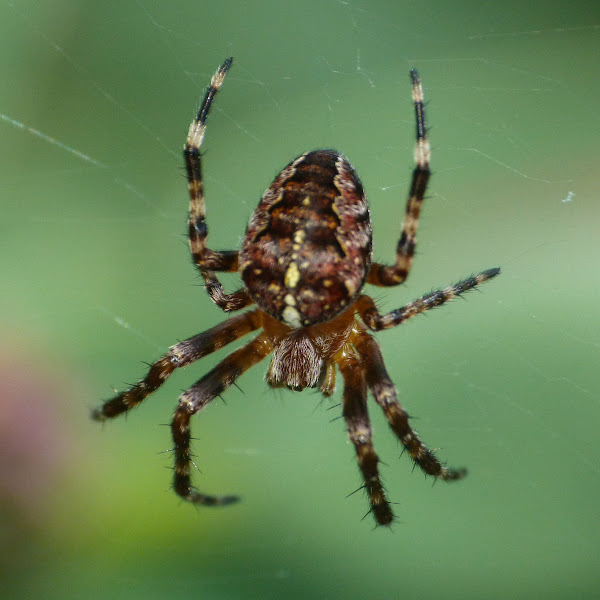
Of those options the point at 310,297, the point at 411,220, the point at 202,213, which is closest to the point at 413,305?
the point at 411,220

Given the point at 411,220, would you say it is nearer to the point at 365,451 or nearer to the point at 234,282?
the point at 365,451

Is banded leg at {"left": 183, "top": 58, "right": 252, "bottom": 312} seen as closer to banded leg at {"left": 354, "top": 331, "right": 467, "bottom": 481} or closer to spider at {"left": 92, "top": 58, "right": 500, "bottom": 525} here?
spider at {"left": 92, "top": 58, "right": 500, "bottom": 525}

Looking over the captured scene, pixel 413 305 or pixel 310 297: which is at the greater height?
pixel 413 305

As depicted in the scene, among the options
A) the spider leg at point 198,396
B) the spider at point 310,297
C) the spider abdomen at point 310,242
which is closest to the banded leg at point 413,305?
the spider at point 310,297

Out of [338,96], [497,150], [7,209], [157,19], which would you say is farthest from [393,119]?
[7,209]

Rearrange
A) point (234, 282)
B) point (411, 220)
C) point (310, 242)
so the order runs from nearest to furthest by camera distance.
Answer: point (310, 242), point (411, 220), point (234, 282)

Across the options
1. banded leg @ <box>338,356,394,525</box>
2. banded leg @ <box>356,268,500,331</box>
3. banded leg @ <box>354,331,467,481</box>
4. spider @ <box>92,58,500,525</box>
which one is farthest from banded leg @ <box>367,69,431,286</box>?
banded leg @ <box>338,356,394,525</box>

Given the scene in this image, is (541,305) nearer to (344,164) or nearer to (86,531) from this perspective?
(344,164)

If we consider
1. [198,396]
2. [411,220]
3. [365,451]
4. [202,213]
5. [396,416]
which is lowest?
[365,451]
